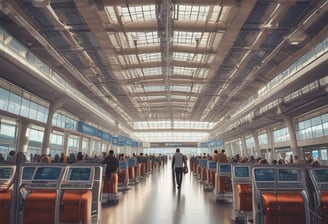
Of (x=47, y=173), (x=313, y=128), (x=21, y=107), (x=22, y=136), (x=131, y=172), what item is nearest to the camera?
(x=47, y=173)

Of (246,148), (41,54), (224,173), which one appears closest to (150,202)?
(224,173)

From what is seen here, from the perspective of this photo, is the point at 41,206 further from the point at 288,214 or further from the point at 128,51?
the point at 128,51

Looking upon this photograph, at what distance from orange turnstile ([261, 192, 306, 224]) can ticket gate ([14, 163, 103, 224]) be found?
2.81 m

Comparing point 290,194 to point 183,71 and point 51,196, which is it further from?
point 183,71

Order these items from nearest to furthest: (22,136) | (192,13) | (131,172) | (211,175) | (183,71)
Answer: (211,175), (192,13), (131,172), (22,136), (183,71)

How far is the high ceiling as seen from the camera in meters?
10.8

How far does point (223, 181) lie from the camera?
387 inches

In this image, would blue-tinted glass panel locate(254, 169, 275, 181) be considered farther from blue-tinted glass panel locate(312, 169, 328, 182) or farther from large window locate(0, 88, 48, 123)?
large window locate(0, 88, 48, 123)

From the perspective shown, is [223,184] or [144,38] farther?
[144,38]

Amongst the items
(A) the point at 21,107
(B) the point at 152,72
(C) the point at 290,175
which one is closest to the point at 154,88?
(B) the point at 152,72

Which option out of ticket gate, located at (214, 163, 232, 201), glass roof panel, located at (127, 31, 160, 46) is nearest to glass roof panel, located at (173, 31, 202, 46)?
glass roof panel, located at (127, 31, 160, 46)

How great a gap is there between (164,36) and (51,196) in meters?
10.7

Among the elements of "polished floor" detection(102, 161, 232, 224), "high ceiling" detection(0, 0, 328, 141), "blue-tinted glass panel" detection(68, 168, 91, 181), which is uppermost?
"high ceiling" detection(0, 0, 328, 141)

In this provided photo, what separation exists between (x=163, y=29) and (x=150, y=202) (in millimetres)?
7655
